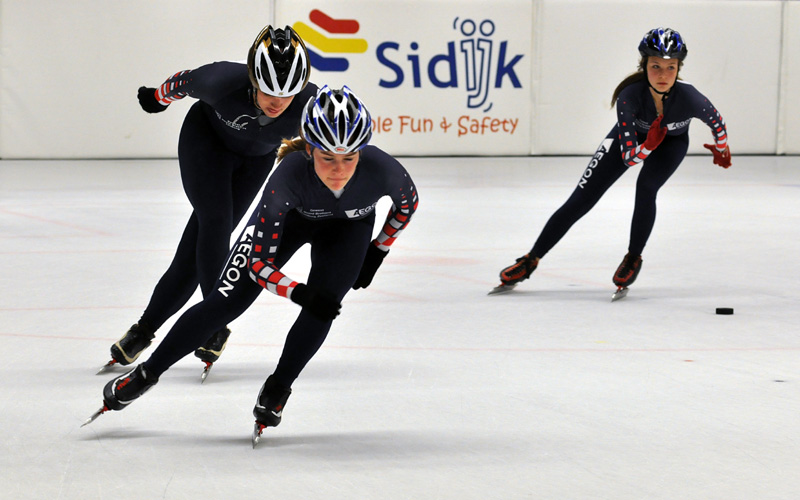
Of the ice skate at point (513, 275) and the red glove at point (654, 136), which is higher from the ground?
the red glove at point (654, 136)

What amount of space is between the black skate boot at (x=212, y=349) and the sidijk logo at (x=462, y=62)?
33.9ft

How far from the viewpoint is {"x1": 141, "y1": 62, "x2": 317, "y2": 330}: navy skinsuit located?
147 inches

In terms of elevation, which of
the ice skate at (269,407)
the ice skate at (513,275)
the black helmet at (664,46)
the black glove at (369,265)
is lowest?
the ice skate at (513,275)

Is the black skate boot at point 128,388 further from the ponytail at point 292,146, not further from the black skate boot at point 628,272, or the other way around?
the black skate boot at point 628,272

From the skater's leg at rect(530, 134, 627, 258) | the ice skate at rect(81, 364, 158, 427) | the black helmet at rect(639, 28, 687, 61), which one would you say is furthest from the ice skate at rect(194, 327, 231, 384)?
the black helmet at rect(639, 28, 687, 61)

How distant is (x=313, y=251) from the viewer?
3330mm

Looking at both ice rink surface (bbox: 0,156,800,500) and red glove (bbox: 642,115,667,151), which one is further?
red glove (bbox: 642,115,667,151)

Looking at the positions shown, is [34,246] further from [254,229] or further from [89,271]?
[254,229]

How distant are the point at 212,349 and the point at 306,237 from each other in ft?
2.78

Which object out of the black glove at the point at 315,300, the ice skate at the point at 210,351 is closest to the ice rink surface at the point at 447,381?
the ice skate at the point at 210,351

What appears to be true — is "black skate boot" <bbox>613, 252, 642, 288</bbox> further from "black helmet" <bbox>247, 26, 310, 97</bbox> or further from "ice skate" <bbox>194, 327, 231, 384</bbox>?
"black helmet" <bbox>247, 26, 310, 97</bbox>

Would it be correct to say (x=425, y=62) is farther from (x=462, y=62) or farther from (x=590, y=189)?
(x=590, y=189)

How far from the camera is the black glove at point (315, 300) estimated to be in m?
2.94

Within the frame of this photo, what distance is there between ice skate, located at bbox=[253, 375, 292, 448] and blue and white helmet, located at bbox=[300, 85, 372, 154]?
74 centimetres
